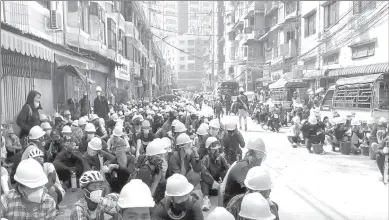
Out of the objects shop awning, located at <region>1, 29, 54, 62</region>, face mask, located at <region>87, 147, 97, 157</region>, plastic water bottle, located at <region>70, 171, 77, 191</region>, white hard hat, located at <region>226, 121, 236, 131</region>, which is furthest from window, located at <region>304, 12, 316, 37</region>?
plastic water bottle, located at <region>70, 171, 77, 191</region>

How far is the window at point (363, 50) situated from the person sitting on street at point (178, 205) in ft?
56.2

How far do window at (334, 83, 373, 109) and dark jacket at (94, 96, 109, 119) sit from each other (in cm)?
932

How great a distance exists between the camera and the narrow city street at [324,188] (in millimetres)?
6465

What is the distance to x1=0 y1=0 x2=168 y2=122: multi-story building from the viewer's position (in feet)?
31.4

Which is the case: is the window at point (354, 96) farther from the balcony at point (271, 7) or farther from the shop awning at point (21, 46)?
the balcony at point (271, 7)

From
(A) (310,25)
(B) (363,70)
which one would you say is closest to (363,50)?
(B) (363,70)

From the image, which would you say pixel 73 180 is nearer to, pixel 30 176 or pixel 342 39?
pixel 30 176

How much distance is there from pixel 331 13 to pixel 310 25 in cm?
357

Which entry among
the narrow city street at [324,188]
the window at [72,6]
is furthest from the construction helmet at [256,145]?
the window at [72,6]

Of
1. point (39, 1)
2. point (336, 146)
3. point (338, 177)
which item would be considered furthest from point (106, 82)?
point (338, 177)

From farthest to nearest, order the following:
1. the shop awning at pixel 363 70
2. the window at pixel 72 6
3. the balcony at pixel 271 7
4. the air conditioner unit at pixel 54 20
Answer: the balcony at pixel 271 7
the window at pixel 72 6
the shop awning at pixel 363 70
the air conditioner unit at pixel 54 20

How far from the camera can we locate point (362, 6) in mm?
19500

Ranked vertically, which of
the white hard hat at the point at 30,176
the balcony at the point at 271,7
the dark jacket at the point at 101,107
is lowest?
the white hard hat at the point at 30,176

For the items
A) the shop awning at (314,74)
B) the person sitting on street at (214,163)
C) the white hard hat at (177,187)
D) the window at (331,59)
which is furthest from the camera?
the shop awning at (314,74)
